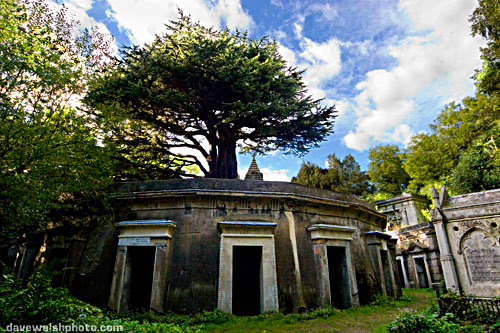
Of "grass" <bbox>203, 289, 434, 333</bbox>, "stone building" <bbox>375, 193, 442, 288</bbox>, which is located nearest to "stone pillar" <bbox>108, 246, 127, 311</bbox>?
"grass" <bbox>203, 289, 434, 333</bbox>

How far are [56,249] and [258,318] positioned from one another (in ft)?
28.7

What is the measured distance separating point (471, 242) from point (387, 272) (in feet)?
16.4

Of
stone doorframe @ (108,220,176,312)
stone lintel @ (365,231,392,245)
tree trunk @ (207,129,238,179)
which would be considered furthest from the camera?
tree trunk @ (207,129,238,179)

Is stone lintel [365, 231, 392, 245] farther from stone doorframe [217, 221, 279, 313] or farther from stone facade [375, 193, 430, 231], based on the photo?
stone facade [375, 193, 430, 231]

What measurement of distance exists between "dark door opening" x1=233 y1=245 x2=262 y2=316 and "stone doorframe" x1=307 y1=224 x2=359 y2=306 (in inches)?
102

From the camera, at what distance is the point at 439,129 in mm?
26359

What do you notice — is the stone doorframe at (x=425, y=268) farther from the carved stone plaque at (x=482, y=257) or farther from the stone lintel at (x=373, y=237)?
the carved stone plaque at (x=482, y=257)

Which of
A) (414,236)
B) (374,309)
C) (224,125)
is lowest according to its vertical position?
(374,309)

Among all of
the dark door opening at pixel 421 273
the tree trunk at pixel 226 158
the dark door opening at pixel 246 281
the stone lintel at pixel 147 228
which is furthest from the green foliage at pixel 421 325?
the dark door opening at pixel 421 273

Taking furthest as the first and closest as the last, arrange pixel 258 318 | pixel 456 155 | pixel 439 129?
pixel 439 129, pixel 456 155, pixel 258 318

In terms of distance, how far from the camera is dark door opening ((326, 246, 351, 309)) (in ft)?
34.0

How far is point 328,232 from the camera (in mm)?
10367

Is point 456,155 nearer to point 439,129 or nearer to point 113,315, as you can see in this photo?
point 439,129

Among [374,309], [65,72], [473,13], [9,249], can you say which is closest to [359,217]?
[374,309]
